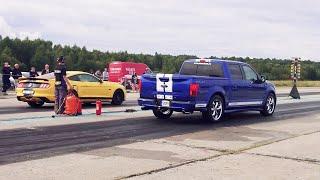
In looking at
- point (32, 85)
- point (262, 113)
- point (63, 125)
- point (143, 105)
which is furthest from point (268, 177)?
point (32, 85)

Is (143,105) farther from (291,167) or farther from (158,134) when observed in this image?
(291,167)

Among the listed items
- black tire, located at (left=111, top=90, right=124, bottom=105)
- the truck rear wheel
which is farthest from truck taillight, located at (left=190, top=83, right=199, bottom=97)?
black tire, located at (left=111, top=90, right=124, bottom=105)

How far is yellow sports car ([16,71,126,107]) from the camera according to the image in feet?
62.2

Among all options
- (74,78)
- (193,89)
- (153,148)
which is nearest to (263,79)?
(193,89)

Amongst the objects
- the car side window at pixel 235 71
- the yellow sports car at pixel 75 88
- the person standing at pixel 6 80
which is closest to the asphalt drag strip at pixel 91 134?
the car side window at pixel 235 71

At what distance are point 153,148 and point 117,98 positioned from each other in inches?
462

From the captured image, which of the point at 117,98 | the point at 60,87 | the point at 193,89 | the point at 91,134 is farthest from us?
the point at 117,98

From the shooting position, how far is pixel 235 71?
55.0 ft

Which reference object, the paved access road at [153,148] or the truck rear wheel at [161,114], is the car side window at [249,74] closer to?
the paved access road at [153,148]

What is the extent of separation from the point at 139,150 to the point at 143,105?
5.60m

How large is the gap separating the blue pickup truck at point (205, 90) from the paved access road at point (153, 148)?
516mm

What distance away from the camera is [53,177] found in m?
7.55

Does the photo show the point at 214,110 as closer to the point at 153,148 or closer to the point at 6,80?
the point at 153,148

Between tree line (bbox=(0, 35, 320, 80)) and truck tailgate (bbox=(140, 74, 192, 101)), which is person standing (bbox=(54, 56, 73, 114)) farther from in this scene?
tree line (bbox=(0, 35, 320, 80))
